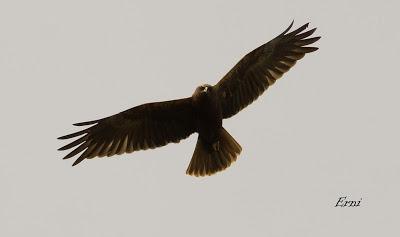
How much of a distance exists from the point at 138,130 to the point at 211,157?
111 cm

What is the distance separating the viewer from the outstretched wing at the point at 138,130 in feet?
35.3

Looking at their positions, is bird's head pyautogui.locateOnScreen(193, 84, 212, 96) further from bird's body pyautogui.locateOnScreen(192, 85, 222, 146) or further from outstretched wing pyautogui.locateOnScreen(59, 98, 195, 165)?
outstretched wing pyautogui.locateOnScreen(59, 98, 195, 165)

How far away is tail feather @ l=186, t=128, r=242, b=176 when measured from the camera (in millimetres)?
11297

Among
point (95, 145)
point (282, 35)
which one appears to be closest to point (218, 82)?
point (282, 35)

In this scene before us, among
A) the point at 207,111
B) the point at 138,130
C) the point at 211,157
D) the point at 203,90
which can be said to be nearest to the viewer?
the point at 203,90

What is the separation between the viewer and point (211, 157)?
1138 cm

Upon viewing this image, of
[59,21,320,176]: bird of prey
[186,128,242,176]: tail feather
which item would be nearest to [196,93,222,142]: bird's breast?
[59,21,320,176]: bird of prey

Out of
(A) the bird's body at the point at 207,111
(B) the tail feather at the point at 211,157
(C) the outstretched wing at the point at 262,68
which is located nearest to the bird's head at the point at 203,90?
(A) the bird's body at the point at 207,111

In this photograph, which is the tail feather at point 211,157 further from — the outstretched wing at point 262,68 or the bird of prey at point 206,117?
the outstretched wing at point 262,68

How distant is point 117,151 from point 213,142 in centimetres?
131

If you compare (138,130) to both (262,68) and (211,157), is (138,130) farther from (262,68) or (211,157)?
(262,68)

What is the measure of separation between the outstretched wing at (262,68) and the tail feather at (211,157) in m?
0.49

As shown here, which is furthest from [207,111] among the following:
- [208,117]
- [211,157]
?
[211,157]

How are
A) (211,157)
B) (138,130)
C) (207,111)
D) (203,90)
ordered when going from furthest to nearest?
(211,157), (138,130), (207,111), (203,90)
